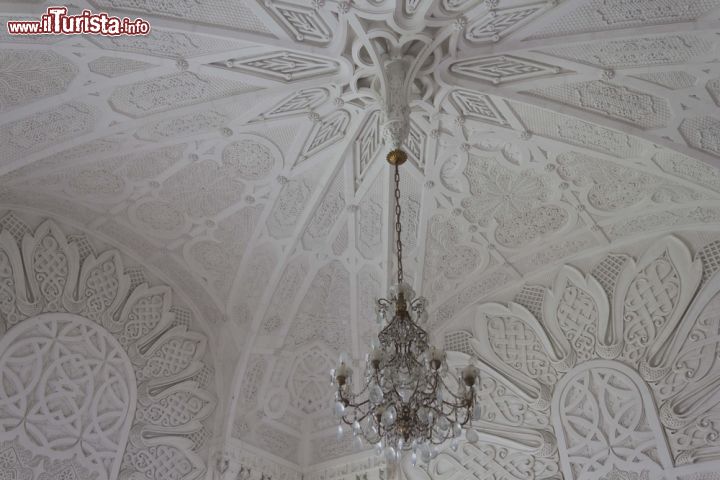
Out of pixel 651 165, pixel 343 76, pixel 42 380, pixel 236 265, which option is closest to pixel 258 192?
pixel 236 265

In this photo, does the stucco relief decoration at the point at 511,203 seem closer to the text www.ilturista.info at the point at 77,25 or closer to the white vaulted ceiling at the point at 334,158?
the white vaulted ceiling at the point at 334,158

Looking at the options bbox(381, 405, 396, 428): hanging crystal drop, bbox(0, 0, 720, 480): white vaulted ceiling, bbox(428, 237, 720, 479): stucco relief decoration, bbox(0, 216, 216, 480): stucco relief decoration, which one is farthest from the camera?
bbox(0, 216, 216, 480): stucco relief decoration

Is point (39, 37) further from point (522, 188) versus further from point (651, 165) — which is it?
point (651, 165)

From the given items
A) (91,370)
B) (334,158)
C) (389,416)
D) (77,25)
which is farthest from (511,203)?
(91,370)

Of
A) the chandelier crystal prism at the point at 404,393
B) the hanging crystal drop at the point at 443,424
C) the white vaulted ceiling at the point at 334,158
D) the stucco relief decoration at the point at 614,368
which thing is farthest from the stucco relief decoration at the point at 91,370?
the hanging crystal drop at the point at 443,424

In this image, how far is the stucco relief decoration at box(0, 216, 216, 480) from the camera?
7.49 metres

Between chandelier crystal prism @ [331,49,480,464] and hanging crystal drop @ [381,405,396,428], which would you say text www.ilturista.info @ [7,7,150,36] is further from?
hanging crystal drop @ [381,405,396,428]

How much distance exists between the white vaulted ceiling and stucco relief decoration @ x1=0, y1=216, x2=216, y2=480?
10.1 inches

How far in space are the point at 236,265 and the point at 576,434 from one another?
4124 mm

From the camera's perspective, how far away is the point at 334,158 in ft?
26.2

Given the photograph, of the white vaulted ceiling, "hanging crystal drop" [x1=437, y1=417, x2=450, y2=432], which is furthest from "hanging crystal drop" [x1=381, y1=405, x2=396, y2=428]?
the white vaulted ceiling

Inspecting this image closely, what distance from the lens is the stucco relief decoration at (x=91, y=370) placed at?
24.6 ft

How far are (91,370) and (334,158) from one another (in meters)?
3.39

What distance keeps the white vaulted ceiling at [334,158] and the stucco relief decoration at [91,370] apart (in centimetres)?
26
